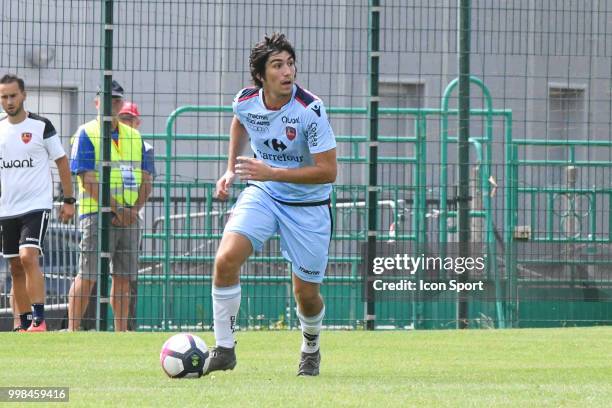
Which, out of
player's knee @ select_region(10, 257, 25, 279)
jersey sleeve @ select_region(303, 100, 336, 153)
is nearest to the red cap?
player's knee @ select_region(10, 257, 25, 279)

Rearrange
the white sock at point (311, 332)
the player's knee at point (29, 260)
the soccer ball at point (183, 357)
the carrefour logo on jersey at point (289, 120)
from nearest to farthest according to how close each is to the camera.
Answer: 1. the soccer ball at point (183, 357)
2. the carrefour logo on jersey at point (289, 120)
3. the white sock at point (311, 332)
4. the player's knee at point (29, 260)

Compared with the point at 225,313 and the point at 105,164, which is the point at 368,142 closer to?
the point at 105,164

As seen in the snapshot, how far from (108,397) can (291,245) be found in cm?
207

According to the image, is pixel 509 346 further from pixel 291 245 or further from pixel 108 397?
pixel 108 397

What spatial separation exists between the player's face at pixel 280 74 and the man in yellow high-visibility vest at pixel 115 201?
197 inches

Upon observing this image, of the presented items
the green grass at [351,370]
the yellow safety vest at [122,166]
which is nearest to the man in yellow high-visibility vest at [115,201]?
the yellow safety vest at [122,166]

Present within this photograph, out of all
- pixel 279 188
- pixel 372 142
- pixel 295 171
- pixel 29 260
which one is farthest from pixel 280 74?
pixel 372 142

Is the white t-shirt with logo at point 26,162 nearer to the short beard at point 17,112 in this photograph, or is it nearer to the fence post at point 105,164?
the short beard at point 17,112

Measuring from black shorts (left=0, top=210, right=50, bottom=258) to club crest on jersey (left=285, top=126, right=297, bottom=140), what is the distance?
15.2ft

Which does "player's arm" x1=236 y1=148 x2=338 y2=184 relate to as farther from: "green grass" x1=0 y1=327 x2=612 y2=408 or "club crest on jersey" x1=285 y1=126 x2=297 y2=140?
"green grass" x1=0 y1=327 x2=612 y2=408

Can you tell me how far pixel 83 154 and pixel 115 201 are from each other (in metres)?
0.52

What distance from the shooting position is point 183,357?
8320mm
